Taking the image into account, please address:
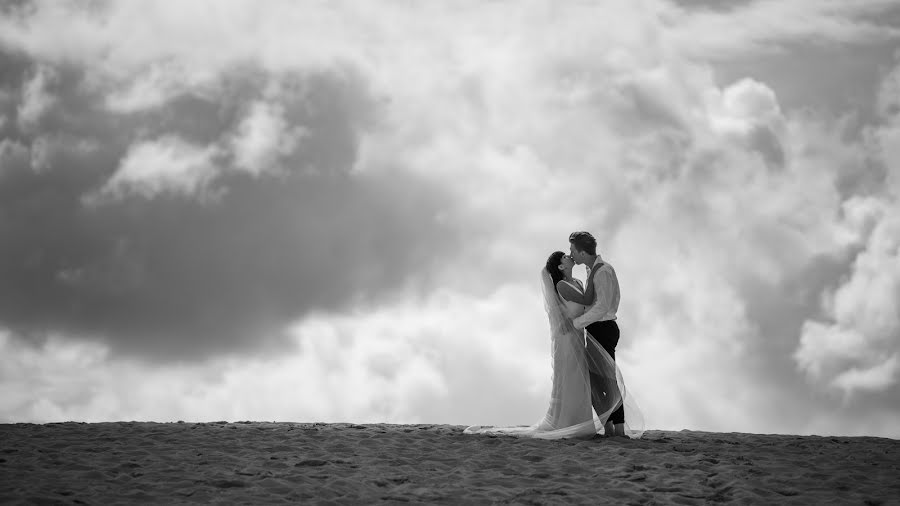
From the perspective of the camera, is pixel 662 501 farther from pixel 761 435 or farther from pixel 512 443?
pixel 761 435

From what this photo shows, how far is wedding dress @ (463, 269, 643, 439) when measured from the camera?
48.4 ft

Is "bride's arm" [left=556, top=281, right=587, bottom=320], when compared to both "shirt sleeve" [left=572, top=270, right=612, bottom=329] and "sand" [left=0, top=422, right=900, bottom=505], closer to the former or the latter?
"shirt sleeve" [left=572, top=270, right=612, bottom=329]

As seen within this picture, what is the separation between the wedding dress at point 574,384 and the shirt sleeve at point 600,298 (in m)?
0.31

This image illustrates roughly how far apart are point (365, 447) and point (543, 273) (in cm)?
405

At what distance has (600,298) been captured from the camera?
14.4 m

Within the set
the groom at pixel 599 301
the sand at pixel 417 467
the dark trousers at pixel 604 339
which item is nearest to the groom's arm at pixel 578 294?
the groom at pixel 599 301

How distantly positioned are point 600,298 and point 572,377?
4.76 feet

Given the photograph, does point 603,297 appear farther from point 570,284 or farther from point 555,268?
point 555,268

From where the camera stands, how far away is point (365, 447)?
1416 cm

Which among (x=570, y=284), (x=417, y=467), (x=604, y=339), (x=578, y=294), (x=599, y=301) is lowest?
(x=417, y=467)

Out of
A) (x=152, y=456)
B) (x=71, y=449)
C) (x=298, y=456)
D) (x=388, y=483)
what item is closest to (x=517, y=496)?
(x=388, y=483)

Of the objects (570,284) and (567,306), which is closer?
(570,284)

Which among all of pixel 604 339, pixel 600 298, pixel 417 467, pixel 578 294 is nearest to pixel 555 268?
pixel 578 294

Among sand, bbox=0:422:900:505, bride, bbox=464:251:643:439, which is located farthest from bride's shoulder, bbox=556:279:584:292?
sand, bbox=0:422:900:505
